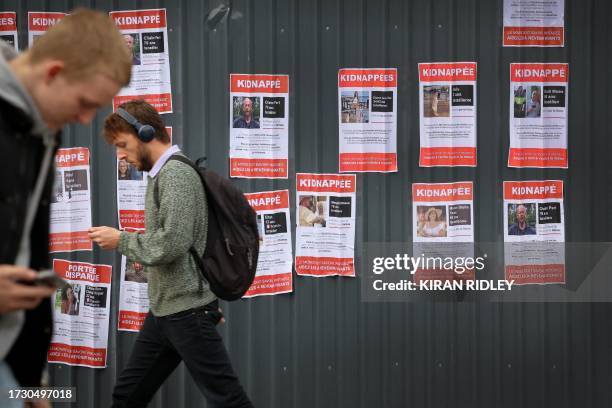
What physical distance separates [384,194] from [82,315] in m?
2.02

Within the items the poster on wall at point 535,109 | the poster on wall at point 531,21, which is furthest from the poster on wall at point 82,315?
the poster on wall at point 531,21

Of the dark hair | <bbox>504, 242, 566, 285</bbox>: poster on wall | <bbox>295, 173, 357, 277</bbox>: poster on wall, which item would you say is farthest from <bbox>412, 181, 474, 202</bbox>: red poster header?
the dark hair

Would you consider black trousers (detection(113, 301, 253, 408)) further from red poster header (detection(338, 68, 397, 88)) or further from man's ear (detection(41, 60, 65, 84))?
man's ear (detection(41, 60, 65, 84))

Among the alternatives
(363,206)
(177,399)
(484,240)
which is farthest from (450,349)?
(177,399)

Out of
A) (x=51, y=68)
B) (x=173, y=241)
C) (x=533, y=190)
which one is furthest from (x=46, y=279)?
(x=533, y=190)

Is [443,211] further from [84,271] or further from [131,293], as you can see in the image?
[84,271]

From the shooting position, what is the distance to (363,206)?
4.49 metres

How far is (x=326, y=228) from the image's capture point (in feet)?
14.7

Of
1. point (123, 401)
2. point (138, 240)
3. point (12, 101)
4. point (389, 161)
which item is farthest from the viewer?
point (389, 161)

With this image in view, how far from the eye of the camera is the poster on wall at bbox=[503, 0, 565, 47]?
4.48m

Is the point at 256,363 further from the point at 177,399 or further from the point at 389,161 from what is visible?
the point at 389,161

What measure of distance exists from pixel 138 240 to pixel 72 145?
1.49m

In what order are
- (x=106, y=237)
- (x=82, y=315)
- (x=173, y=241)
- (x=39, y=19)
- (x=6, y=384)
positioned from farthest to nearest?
(x=82, y=315) → (x=39, y=19) → (x=106, y=237) → (x=173, y=241) → (x=6, y=384)

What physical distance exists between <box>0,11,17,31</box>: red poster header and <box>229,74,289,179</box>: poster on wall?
1366mm
